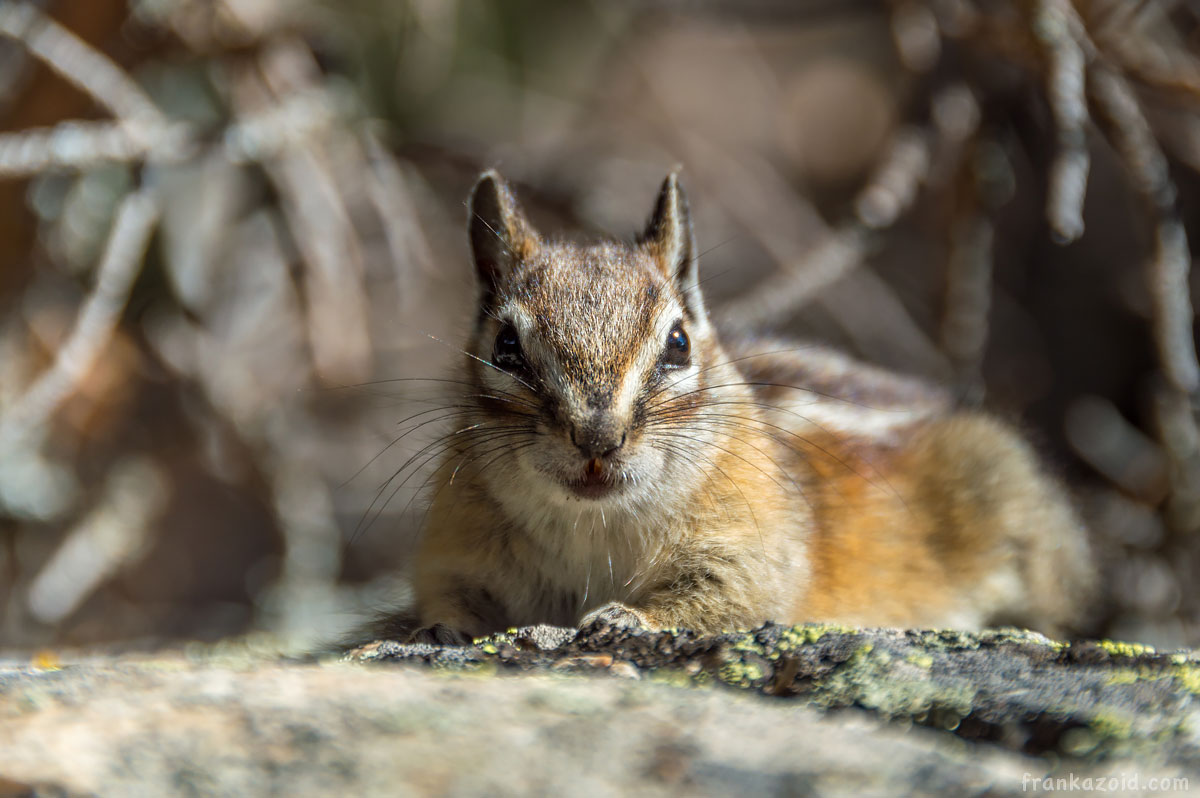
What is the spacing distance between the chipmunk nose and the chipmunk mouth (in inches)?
1.1

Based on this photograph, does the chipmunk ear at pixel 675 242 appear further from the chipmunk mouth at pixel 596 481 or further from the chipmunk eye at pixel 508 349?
the chipmunk mouth at pixel 596 481

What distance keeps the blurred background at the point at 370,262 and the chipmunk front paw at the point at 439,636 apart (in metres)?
0.91

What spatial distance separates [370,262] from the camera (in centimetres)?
797

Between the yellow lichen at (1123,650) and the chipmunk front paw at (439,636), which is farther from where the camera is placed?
the chipmunk front paw at (439,636)

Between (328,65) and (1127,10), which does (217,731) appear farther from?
(1127,10)

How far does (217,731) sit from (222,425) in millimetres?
5195

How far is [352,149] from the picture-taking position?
665cm

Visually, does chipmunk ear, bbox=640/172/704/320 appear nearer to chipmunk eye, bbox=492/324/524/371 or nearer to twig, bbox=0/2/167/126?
chipmunk eye, bbox=492/324/524/371

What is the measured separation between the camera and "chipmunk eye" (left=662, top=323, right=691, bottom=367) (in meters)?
3.58

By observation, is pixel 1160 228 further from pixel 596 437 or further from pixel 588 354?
pixel 596 437

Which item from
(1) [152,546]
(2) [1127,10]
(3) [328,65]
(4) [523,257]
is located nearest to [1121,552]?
(2) [1127,10]

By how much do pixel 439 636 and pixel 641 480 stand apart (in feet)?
2.43

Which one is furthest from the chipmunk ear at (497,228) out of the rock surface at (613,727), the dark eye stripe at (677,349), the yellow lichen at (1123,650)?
the yellow lichen at (1123,650)

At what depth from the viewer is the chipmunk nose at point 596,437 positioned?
3078 mm
